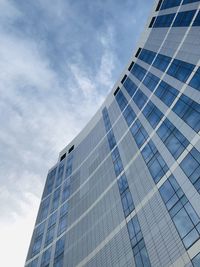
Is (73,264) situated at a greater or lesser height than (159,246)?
lesser

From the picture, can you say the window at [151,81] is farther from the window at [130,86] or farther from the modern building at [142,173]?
the window at [130,86]

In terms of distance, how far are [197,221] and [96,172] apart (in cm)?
2674

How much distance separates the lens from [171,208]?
87.8 feet

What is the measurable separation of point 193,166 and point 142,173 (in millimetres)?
9110

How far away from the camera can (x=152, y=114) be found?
39.5m

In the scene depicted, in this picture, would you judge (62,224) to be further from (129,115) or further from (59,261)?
(129,115)

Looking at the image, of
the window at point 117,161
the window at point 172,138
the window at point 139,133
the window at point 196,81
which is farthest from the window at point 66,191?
the window at point 196,81

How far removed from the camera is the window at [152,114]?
37.3 metres

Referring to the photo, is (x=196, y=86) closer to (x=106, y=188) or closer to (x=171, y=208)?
(x=171, y=208)

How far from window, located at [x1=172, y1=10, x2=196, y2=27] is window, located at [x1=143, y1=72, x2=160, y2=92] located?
8.60 metres

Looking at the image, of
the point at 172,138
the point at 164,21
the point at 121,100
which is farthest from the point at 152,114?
the point at 164,21

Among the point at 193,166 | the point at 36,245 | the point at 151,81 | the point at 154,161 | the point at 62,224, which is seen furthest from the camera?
the point at 36,245

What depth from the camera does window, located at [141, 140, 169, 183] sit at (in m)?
31.2

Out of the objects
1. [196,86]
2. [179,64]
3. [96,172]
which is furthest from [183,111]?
[96,172]
